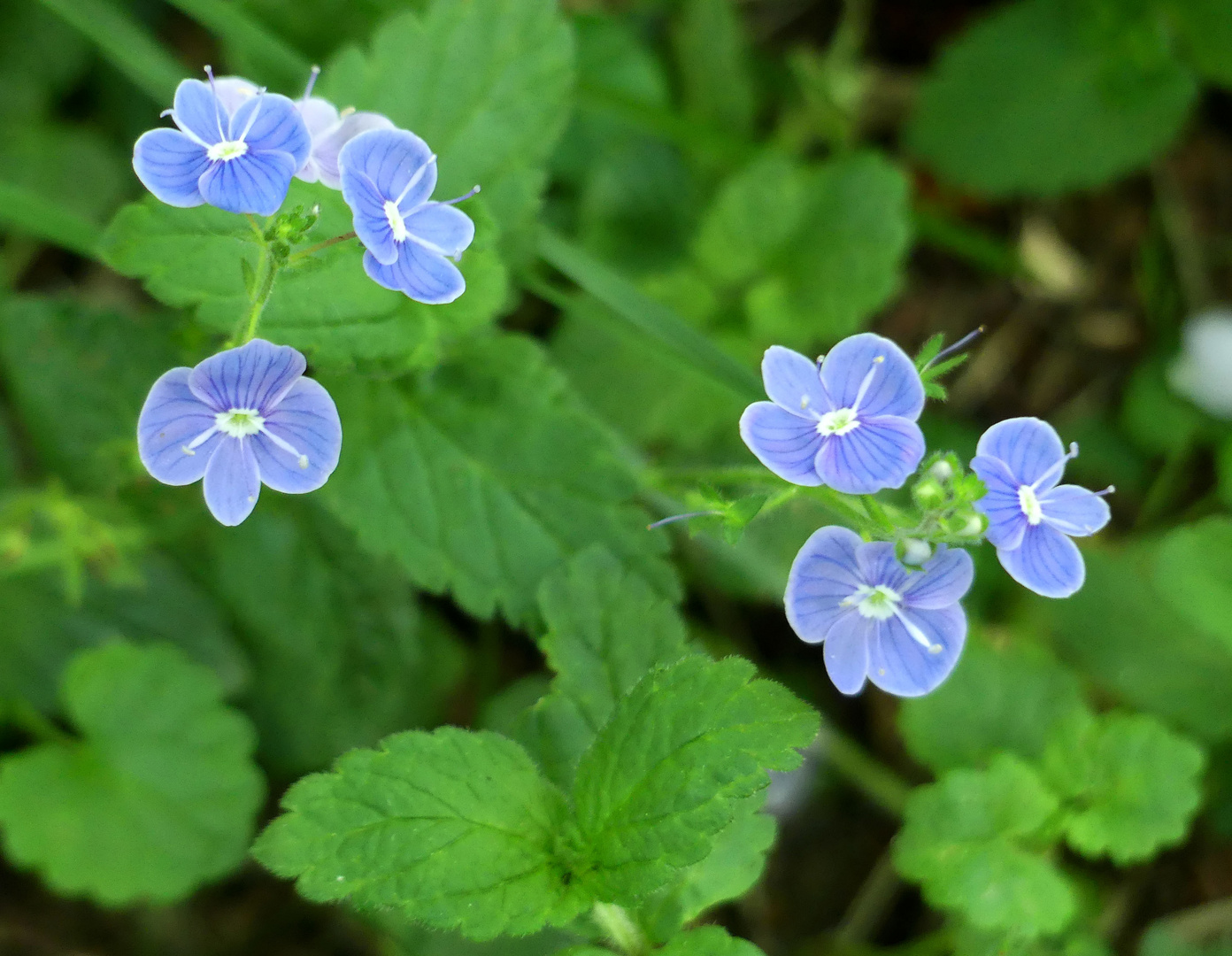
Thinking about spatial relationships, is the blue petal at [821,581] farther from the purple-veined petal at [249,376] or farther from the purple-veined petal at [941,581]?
the purple-veined petal at [249,376]

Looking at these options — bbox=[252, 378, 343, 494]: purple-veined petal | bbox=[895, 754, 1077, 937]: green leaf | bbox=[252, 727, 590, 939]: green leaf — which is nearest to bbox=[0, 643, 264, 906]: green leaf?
bbox=[252, 727, 590, 939]: green leaf

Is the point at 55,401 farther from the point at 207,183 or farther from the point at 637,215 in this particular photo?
the point at 637,215

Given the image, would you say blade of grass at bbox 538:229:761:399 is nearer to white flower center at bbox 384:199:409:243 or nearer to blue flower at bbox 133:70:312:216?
white flower center at bbox 384:199:409:243

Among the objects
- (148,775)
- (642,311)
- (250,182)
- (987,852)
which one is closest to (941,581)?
(987,852)

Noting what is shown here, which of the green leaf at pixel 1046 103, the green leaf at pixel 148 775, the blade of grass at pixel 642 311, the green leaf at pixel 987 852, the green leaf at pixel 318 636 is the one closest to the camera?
the green leaf at pixel 987 852

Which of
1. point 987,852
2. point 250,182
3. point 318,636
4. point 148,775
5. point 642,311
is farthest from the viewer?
point 318,636

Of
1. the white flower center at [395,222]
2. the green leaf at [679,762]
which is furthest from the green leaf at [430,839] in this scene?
the white flower center at [395,222]

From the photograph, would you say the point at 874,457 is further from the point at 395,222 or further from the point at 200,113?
the point at 200,113
